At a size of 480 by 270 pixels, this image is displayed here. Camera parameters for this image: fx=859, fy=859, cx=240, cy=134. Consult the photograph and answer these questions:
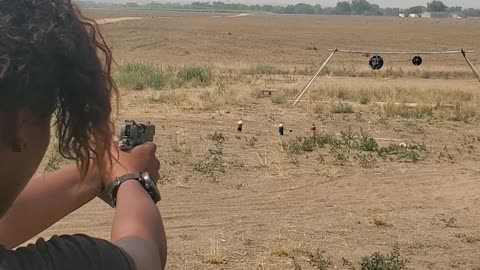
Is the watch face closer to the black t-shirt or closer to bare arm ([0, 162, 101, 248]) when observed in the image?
bare arm ([0, 162, 101, 248])

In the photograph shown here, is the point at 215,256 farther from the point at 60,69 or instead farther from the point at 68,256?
the point at 60,69

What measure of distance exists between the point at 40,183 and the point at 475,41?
5347 centimetres

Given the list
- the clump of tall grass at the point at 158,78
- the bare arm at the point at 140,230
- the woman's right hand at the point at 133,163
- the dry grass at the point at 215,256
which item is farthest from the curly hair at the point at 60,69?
the clump of tall grass at the point at 158,78

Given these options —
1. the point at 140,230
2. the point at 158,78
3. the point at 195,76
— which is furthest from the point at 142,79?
the point at 140,230

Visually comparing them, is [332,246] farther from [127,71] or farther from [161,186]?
[127,71]

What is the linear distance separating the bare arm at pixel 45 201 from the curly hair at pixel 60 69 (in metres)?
0.33

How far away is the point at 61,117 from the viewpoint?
1413 mm

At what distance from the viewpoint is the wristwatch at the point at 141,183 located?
173 cm

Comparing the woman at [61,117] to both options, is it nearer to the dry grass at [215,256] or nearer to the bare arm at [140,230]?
the bare arm at [140,230]

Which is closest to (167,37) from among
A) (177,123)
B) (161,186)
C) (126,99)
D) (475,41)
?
(475,41)

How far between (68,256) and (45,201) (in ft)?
1.41

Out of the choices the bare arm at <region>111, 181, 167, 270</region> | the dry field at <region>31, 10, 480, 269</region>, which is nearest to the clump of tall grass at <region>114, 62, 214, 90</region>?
the dry field at <region>31, 10, 480, 269</region>

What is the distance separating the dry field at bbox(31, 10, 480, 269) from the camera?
6852 mm

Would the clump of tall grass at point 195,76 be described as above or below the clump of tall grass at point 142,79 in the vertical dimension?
below
